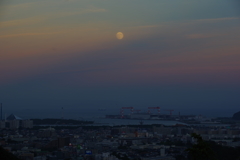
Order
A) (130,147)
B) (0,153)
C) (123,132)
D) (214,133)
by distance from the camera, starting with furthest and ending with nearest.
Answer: (123,132) → (214,133) → (130,147) → (0,153)

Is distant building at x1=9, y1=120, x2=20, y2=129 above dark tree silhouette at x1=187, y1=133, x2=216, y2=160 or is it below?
above

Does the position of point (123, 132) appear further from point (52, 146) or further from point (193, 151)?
point (193, 151)

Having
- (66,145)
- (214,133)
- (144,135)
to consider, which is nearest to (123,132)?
(144,135)

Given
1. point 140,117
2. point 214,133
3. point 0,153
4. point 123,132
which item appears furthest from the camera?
point 140,117

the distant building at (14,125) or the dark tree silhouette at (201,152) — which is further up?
the distant building at (14,125)

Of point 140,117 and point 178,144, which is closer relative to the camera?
point 178,144

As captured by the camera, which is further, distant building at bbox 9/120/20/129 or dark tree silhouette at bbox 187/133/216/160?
distant building at bbox 9/120/20/129

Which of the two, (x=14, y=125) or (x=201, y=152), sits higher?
(x=14, y=125)

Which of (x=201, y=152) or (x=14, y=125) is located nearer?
(x=201, y=152)

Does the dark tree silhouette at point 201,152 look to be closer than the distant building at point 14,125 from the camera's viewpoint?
Yes
